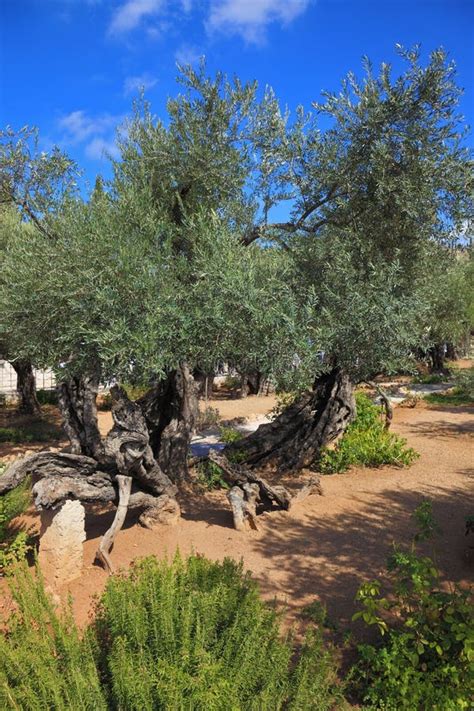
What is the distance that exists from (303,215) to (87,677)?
24.6ft

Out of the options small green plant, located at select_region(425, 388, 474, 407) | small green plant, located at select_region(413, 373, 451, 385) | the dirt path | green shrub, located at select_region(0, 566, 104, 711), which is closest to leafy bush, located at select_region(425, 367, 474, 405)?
small green plant, located at select_region(425, 388, 474, 407)

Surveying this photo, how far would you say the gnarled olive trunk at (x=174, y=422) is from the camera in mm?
8898

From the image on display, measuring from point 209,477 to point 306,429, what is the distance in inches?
102

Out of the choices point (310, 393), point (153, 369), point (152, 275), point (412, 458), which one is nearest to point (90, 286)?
point (152, 275)

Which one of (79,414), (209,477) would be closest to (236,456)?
(209,477)

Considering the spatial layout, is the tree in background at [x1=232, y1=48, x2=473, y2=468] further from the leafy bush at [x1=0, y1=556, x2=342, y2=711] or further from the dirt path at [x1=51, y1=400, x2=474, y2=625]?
the leafy bush at [x1=0, y1=556, x2=342, y2=711]

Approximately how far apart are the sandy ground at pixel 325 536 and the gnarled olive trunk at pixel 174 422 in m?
0.72

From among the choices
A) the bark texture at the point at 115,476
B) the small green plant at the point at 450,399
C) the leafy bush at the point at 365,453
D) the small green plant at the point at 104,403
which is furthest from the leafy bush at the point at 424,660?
the small green plant at the point at 104,403

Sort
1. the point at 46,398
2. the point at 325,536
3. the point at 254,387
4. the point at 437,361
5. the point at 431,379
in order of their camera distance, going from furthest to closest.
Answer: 1. the point at 437,361
2. the point at 431,379
3. the point at 254,387
4. the point at 46,398
5. the point at 325,536

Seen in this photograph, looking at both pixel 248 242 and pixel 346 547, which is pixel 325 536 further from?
pixel 248 242

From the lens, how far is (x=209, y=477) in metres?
9.72

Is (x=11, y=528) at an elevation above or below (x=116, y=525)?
below

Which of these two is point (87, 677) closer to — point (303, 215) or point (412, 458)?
point (303, 215)

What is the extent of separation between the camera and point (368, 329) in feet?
23.1
